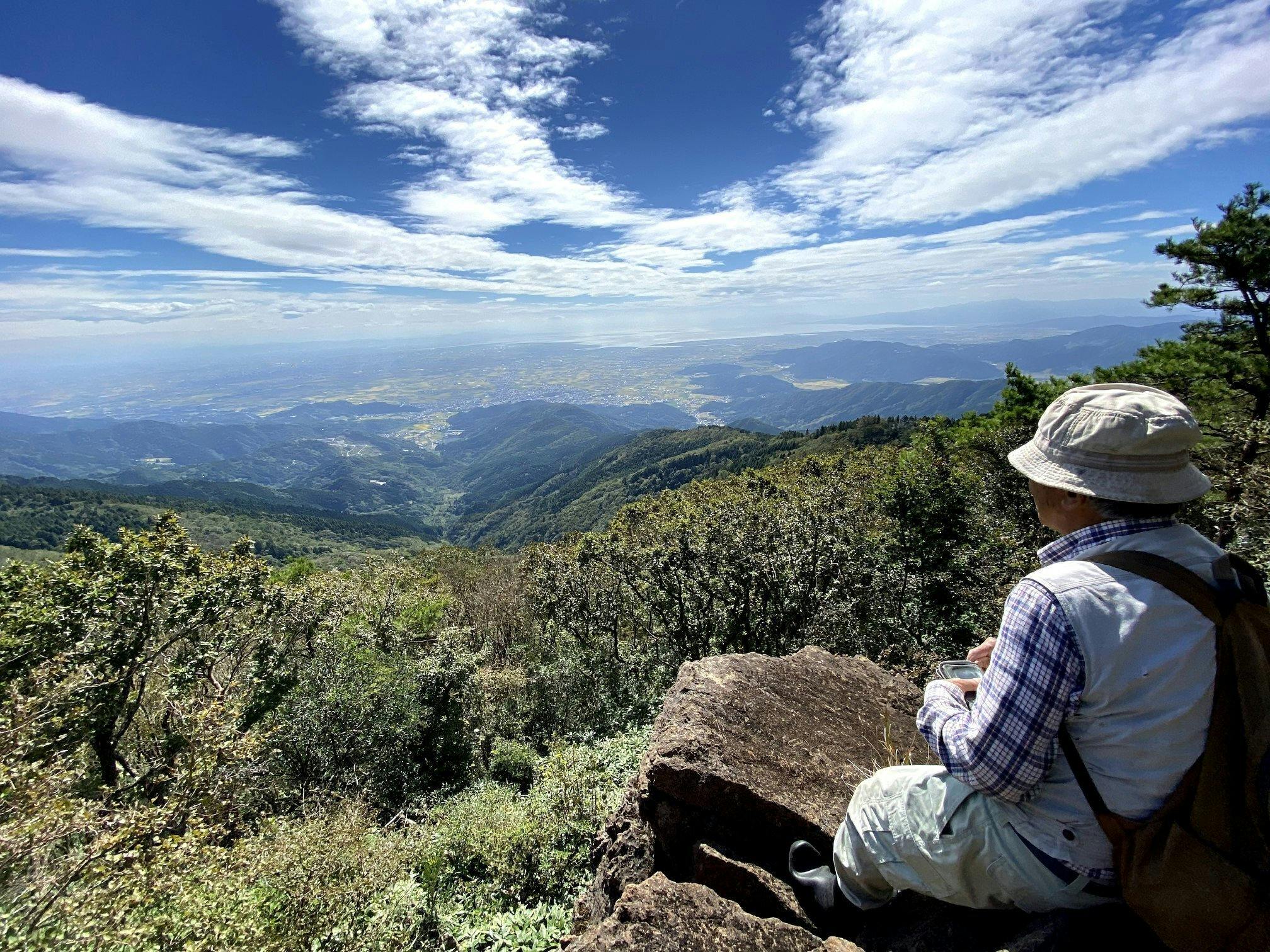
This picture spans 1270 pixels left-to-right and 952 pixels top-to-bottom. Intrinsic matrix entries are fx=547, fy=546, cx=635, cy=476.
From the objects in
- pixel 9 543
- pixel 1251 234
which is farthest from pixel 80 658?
pixel 9 543

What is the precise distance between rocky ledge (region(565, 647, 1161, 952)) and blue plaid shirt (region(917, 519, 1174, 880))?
0.88 meters

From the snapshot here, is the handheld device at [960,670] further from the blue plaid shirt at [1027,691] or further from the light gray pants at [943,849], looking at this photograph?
the blue plaid shirt at [1027,691]

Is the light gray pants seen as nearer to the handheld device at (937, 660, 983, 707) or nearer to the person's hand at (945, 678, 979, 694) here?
the person's hand at (945, 678, 979, 694)

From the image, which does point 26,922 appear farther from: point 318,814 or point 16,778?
point 318,814

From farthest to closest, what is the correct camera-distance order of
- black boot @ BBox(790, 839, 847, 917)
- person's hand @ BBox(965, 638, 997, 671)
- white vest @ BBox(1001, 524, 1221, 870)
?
black boot @ BBox(790, 839, 847, 917)
person's hand @ BBox(965, 638, 997, 671)
white vest @ BBox(1001, 524, 1221, 870)

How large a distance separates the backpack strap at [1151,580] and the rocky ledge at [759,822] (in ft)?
2.57

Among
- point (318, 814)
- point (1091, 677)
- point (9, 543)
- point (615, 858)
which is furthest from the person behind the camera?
point (9, 543)

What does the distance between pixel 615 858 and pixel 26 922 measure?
6762 mm

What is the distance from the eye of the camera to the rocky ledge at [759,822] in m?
3.49

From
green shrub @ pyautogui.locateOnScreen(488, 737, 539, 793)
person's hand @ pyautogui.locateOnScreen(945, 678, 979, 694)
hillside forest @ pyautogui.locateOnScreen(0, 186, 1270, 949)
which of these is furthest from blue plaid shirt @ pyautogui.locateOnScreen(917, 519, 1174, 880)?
green shrub @ pyautogui.locateOnScreen(488, 737, 539, 793)

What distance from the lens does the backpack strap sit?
2.39 meters

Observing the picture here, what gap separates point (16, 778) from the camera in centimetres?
765

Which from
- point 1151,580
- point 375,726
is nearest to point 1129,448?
point 1151,580

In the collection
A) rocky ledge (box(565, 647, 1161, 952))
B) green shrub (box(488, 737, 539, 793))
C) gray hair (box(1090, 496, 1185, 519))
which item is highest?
gray hair (box(1090, 496, 1185, 519))
